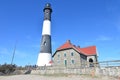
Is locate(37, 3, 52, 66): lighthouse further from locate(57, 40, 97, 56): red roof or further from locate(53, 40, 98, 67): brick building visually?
locate(57, 40, 97, 56): red roof

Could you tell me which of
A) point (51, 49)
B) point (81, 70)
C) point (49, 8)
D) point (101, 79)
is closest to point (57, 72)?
point (81, 70)

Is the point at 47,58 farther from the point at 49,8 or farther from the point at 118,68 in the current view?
the point at 118,68

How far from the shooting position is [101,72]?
65.7ft

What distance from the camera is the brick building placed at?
3231cm

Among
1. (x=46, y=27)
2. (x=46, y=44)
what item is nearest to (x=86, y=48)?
(x=46, y=44)

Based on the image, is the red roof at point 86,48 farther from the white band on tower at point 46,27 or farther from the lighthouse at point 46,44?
the white band on tower at point 46,27

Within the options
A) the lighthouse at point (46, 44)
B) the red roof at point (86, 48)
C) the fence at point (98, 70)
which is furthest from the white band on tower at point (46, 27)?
the fence at point (98, 70)

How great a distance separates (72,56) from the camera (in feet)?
108

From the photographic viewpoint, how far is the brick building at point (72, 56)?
3231cm

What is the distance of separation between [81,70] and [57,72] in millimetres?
4673

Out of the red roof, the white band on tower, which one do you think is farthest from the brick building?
the white band on tower

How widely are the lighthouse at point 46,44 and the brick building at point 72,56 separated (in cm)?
186

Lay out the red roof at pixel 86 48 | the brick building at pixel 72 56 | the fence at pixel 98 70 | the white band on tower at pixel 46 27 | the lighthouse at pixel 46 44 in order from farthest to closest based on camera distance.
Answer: the white band on tower at pixel 46 27, the red roof at pixel 86 48, the lighthouse at pixel 46 44, the brick building at pixel 72 56, the fence at pixel 98 70

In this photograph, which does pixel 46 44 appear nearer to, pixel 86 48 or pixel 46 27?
pixel 46 27
